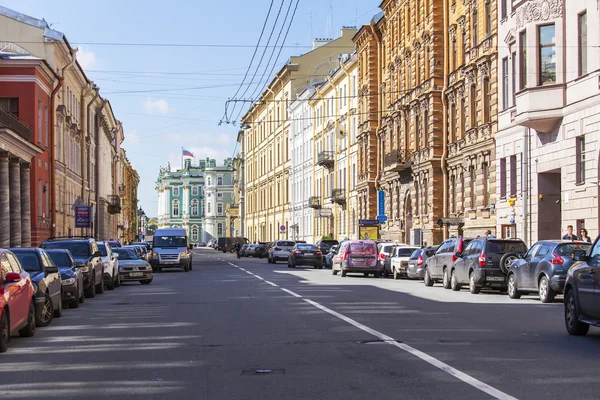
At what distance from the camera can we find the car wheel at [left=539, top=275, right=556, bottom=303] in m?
22.6

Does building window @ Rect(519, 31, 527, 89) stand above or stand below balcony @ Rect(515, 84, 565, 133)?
above

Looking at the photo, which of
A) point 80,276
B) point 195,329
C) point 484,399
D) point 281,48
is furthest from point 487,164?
point 484,399


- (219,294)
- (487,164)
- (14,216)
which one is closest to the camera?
(219,294)

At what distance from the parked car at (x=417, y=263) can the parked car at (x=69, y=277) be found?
53.6 feet

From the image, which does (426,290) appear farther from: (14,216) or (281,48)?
(14,216)

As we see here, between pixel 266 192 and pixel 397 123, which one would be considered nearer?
pixel 397 123

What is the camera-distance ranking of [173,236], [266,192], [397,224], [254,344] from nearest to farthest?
[254,344] < [173,236] < [397,224] < [266,192]

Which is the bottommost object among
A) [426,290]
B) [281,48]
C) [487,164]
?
[426,290]

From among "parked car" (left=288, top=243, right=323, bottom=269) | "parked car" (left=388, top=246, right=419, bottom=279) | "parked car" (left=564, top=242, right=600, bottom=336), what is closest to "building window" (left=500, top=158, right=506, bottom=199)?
"parked car" (left=388, top=246, right=419, bottom=279)

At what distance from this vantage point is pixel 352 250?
129ft

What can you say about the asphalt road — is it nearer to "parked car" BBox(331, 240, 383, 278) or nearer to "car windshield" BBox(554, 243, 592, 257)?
"car windshield" BBox(554, 243, 592, 257)

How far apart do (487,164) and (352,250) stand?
8425mm

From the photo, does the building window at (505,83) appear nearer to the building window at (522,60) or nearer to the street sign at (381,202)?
the building window at (522,60)

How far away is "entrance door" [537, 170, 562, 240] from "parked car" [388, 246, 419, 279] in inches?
203
